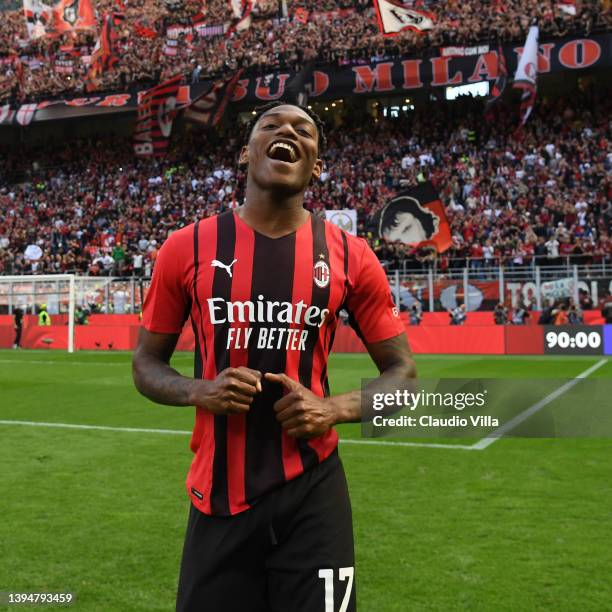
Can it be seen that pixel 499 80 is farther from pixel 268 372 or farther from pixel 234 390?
pixel 234 390

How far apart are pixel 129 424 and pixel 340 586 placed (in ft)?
30.8

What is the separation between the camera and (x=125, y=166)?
44156 mm

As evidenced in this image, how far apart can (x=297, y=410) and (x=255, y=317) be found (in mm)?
322

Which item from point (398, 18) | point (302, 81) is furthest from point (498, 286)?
point (302, 81)

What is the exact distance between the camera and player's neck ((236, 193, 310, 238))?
264 centimetres

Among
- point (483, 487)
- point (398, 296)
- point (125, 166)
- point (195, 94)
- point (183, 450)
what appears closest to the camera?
point (483, 487)

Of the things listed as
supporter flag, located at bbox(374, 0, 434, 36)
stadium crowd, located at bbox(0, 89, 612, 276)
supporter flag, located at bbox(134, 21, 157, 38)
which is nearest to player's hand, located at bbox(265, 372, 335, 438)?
stadium crowd, located at bbox(0, 89, 612, 276)

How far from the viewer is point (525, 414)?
12188mm

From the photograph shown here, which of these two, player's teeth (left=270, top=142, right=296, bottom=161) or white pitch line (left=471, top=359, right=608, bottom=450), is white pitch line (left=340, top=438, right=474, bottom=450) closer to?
white pitch line (left=471, top=359, right=608, bottom=450)

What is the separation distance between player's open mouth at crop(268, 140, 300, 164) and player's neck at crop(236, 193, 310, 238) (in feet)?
0.41

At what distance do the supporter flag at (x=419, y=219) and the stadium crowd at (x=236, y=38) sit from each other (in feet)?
40.7

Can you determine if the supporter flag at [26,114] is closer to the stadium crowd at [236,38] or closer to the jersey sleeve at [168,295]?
the stadium crowd at [236,38]

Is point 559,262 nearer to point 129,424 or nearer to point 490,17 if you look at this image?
point 490,17

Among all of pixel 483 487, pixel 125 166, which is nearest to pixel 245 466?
pixel 483 487
